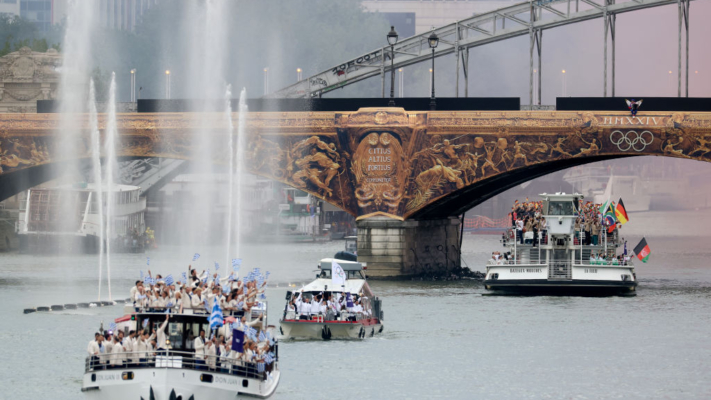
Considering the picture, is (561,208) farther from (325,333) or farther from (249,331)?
(249,331)

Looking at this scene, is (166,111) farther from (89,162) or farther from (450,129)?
(450,129)

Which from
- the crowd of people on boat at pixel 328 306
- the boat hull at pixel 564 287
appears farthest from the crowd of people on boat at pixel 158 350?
the boat hull at pixel 564 287

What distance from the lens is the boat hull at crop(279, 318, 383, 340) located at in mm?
57250

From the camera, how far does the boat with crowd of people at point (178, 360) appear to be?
3812cm

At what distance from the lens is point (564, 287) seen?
7544 cm

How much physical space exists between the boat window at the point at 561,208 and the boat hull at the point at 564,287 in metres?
4.24

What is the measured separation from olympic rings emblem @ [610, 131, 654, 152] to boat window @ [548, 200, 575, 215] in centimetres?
655

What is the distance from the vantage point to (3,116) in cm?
8881

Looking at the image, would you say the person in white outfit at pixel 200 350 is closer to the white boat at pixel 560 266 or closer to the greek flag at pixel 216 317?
the greek flag at pixel 216 317

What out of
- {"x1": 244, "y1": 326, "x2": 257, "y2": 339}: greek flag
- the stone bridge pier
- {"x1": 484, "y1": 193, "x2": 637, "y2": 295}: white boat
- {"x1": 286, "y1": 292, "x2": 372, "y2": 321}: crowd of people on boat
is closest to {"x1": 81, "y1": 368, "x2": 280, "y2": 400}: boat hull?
{"x1": 244, "y1": 326, "x2": 257, "y2": 339}: greek flag

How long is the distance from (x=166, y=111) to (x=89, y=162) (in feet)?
22.2

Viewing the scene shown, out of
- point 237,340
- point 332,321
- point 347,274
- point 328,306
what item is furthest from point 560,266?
point 237,340

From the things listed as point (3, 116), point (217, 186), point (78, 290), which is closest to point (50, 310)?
point (78, 290)

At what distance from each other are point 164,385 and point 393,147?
48.0 meters
